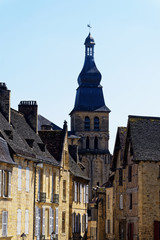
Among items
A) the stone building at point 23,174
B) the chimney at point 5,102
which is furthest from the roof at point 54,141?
the chimney at point 5,102

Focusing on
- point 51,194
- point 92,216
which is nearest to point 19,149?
point 51,194

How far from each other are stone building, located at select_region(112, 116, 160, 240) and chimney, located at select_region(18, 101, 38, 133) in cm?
775

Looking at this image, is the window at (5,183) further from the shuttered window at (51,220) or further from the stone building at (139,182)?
the stone building at (139,182)

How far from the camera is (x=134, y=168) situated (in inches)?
2072

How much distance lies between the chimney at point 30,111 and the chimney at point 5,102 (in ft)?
23.1

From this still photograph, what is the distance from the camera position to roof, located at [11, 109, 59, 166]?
47312 millimetres

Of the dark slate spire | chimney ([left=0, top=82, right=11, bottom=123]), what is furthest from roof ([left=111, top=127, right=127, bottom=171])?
the dark slate spire

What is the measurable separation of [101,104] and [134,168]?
2865 inches

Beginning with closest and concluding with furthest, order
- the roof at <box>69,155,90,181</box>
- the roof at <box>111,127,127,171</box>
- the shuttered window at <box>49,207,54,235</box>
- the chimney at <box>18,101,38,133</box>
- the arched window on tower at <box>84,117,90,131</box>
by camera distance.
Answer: the shuttered window at <box>49,207,54,235</box> < the chimney at <box>18,101,38,133</box> < the roof at <box>111,127,127,171</box> < the roof at <box>69,155,90,181</box> < the arched window on tower at <box>84,117,90,131</box>

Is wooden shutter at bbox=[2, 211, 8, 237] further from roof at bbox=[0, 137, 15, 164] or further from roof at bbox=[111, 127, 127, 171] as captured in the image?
roof at bbox=[111, 127, 127, 171]

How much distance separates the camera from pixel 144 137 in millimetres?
52750

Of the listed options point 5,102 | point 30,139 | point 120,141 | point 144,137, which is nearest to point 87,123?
point 120,141

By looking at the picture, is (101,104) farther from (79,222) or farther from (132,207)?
(132,207)

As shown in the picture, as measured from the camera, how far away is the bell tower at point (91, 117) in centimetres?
12369
